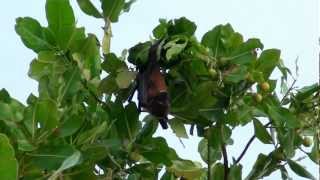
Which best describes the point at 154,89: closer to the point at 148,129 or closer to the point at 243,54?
the point at 148,129

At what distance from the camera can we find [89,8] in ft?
5.81

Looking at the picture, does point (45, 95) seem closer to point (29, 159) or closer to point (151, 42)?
point (29, 159)

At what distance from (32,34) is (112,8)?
0.73 ft

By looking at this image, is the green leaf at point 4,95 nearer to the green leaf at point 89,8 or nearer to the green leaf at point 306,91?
the green leaf at point 89,8

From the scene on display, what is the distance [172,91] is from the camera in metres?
1.66

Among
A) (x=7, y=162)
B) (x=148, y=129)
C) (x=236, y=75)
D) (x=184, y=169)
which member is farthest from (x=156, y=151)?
(x=7, y=162)

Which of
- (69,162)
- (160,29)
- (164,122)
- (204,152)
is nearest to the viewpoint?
(69,162)

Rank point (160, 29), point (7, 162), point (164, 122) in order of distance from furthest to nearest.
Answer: point (160, 29), point (164, 122), point (7, 162)

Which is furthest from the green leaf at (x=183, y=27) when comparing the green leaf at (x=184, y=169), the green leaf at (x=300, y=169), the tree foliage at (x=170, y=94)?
the green leaf at (x=300, y=169)

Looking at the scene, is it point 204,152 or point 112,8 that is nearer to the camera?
point 112,8

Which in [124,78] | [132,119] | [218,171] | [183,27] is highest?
[183,27]

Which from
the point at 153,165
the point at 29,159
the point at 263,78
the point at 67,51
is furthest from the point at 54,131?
the point at 263,78

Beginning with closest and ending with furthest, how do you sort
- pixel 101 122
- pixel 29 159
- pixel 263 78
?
pixel 29 159, pixel 101 122, pixel 263 78

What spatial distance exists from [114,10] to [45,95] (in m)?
0.36
